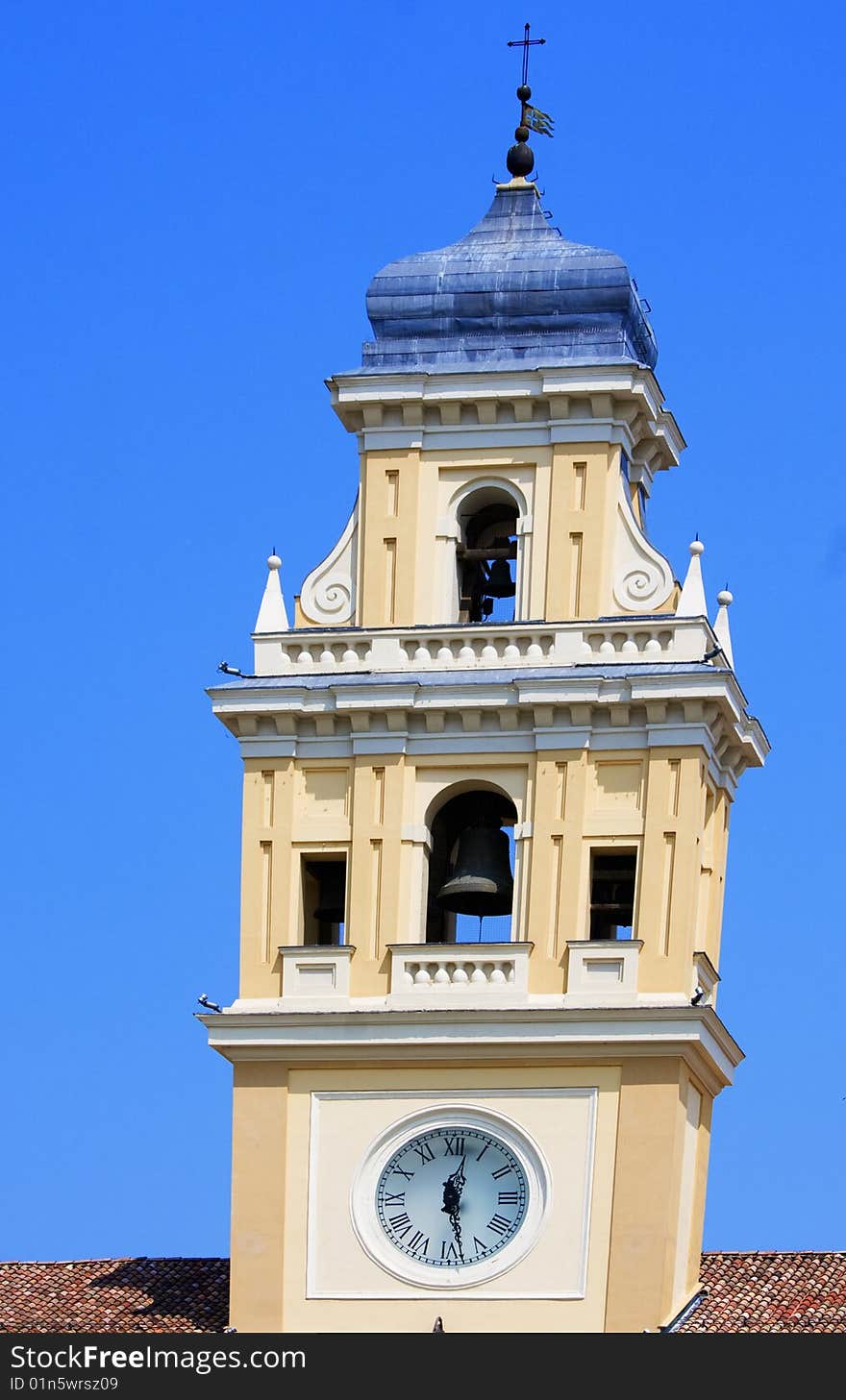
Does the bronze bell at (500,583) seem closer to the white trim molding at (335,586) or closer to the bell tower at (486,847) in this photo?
the bell tower at (486,847)

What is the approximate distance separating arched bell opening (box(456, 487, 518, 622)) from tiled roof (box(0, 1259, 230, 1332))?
6880 millimetres

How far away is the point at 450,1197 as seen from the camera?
46.7 metres

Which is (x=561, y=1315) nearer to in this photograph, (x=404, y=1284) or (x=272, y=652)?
(x=404, y=1284)

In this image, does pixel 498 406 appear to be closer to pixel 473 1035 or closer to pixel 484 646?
pixel 484 646

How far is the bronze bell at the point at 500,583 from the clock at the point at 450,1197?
5654 millimetres

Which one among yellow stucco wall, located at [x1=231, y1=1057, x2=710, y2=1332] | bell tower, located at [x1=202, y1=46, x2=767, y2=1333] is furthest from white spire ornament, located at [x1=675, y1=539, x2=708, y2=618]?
yellow stucco wall, located at [x1=231, y1=1057, x2=710, y2=1332]

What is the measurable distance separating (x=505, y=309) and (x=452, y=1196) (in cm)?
877

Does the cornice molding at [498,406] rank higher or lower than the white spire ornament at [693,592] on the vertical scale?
higher

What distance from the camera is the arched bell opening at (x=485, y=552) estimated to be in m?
48.9

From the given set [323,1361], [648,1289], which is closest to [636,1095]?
[648,1289]

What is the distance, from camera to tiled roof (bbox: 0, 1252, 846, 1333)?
153 ft

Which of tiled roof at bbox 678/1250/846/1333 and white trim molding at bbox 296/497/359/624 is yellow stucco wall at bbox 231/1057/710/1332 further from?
white trim molding at bbox 296/497/359/624

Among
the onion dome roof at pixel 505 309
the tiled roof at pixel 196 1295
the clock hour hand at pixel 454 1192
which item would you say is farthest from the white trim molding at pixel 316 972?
the onion dome roof at pixel 505 309

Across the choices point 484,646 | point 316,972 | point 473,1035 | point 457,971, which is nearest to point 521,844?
point 457,971
